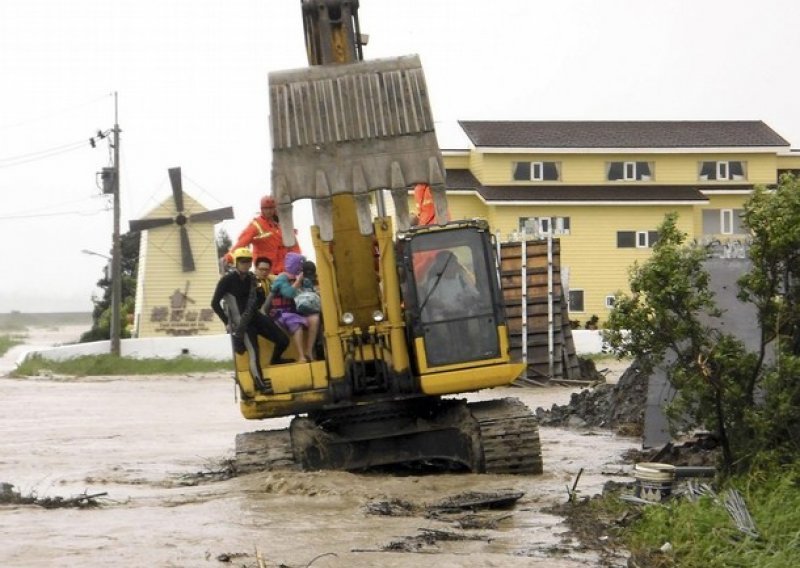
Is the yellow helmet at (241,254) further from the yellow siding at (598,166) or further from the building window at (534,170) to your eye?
the building window at (534,170)

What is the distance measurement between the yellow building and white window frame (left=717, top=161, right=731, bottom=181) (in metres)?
0.04

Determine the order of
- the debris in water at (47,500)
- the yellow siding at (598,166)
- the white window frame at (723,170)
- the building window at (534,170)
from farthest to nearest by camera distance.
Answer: the white window frame at (723,170) < the building window at (534,170) < the yellow siding at (598,166) < the debris in water at (47,500)

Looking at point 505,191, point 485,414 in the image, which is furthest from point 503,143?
point 485,414

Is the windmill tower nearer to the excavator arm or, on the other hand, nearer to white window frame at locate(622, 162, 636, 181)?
white window frame at locate(622, 162, 636, 181)

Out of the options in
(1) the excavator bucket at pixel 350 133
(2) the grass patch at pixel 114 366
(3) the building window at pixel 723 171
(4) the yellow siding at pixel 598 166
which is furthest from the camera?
(3) the building window at pixel 723 171

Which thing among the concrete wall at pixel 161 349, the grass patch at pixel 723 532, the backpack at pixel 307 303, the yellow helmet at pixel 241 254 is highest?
the yellow helmet at pixel 241 254

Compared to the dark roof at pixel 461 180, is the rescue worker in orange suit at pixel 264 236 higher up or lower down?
lower down

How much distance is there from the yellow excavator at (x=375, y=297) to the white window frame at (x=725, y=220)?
5234cm

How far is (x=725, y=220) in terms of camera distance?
6800 cm

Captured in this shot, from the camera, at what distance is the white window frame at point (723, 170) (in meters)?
68.0

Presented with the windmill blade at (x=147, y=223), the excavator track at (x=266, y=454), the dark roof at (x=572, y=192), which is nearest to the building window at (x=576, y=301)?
the dark roof at (x=572, y=192)

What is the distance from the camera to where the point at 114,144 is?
61.0m

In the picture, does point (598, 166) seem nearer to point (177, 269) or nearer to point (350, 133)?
point (177, 269)

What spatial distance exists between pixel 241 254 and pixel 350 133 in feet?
5.87
